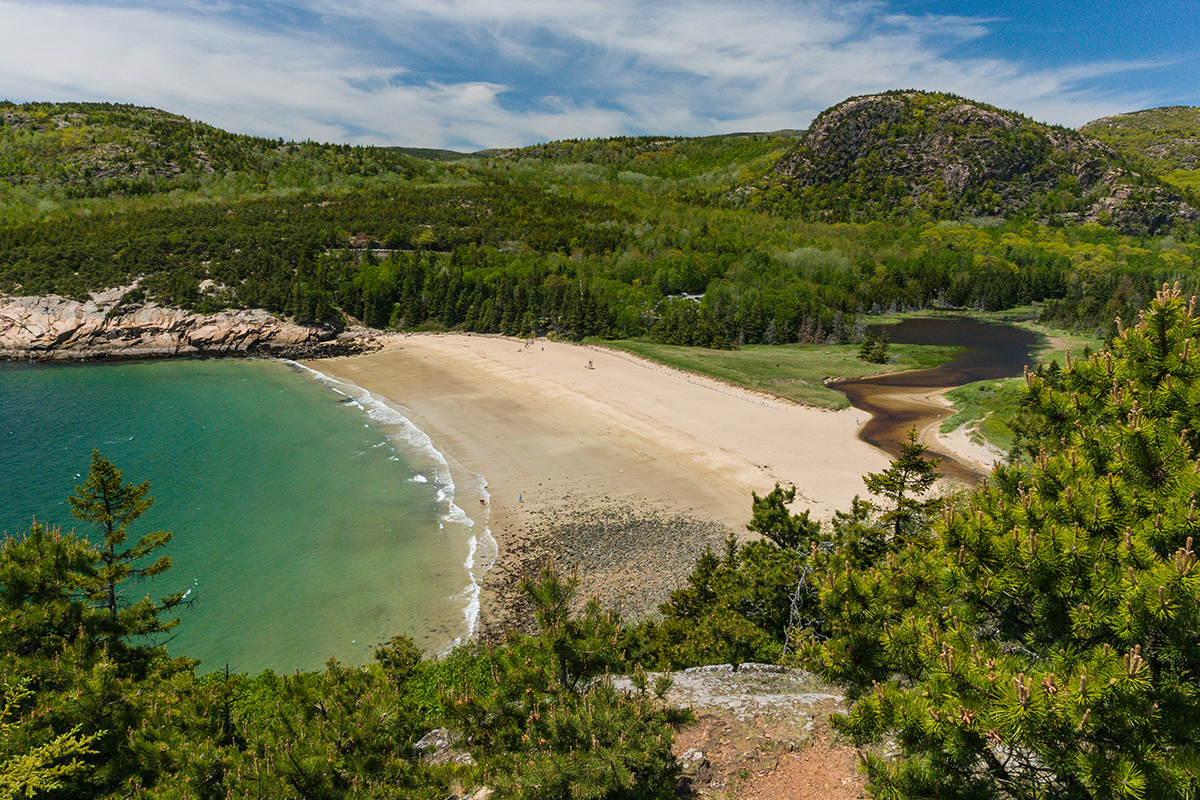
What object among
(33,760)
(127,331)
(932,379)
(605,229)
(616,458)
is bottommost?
(616,458)

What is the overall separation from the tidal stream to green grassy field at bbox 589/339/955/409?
83.1 inches

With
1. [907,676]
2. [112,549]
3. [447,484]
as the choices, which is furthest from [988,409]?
[112,549]

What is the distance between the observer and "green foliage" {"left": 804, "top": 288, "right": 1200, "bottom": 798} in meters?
4.02

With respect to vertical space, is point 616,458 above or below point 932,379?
below

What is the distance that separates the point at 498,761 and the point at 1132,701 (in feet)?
20.1

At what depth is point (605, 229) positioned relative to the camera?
118m

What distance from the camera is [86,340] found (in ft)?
222

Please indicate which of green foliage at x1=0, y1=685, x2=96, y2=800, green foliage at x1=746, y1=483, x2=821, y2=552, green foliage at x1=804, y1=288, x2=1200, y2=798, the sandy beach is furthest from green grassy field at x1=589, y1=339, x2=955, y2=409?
green foliage at x1=0, y1=685, x2=96, y2=800

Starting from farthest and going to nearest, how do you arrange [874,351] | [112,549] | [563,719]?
1. [874,351]
2. [112,549]
3. [563,719]

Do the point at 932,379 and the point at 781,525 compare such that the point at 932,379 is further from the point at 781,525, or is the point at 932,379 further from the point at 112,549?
the point at 112,549

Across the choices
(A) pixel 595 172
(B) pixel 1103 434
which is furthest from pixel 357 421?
(A) pixel 595 172

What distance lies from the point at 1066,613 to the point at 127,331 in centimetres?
8938

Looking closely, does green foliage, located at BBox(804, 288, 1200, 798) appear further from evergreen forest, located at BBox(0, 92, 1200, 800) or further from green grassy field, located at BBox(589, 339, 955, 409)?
green grassy field, located at BBox(589, 339, 955, 409)

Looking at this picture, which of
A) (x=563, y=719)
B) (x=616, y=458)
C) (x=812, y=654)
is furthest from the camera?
(x=616, y=458)
